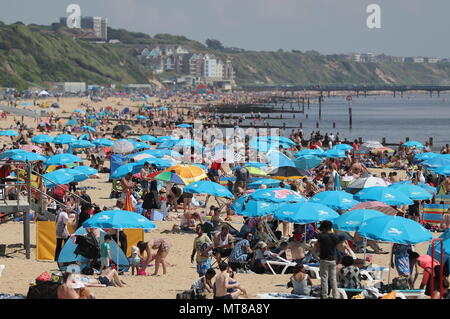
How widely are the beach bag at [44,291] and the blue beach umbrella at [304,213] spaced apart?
15.0ft

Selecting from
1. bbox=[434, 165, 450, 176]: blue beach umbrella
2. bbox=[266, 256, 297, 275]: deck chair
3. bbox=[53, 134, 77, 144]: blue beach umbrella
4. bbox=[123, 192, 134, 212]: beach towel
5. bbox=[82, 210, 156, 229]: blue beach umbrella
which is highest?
bbox=[53, 134, 77, 144]: blue beach umbrella

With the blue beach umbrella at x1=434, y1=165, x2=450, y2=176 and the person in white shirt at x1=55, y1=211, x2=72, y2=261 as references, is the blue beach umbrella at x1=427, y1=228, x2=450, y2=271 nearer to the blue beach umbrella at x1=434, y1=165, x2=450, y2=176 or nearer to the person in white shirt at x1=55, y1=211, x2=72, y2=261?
the person in white shirt at x1=55, y1=211, x2=72, y2=261

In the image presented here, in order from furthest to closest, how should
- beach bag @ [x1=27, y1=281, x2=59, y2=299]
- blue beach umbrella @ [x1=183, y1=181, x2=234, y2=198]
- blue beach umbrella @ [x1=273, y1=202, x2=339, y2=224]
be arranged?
blue beach umbrella @ [x1=183, y1=181, x2=234, y2=198]
blue beach umbrella @ [x1=273, y1=202, x2=339, y2=224]
beach bag @ [x1=27, y1=281, x2=59, y2=299]

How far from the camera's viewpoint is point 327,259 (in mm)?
10555

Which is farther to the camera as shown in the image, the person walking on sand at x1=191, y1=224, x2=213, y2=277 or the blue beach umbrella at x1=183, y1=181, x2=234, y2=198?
the blue beach umbrella at x1=183, y1=181, x2=234, y2=198

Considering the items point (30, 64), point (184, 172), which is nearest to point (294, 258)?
point (184, 172)

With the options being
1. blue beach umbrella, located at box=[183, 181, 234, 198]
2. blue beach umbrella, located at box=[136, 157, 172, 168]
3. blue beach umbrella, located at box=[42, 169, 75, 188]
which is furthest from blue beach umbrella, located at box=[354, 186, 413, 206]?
blue beach umbrella, located at box=[136, 157, 172, 168]

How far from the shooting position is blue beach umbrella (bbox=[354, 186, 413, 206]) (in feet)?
51.7

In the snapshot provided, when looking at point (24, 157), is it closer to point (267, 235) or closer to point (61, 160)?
point (61, 160)

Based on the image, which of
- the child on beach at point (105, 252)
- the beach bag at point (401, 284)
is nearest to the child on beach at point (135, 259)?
the child on beach at point (105, 252)

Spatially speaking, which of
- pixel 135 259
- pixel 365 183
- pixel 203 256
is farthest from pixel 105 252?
→ pixel 365 183

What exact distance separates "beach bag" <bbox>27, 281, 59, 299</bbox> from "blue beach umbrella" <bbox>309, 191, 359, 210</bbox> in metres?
6.47
